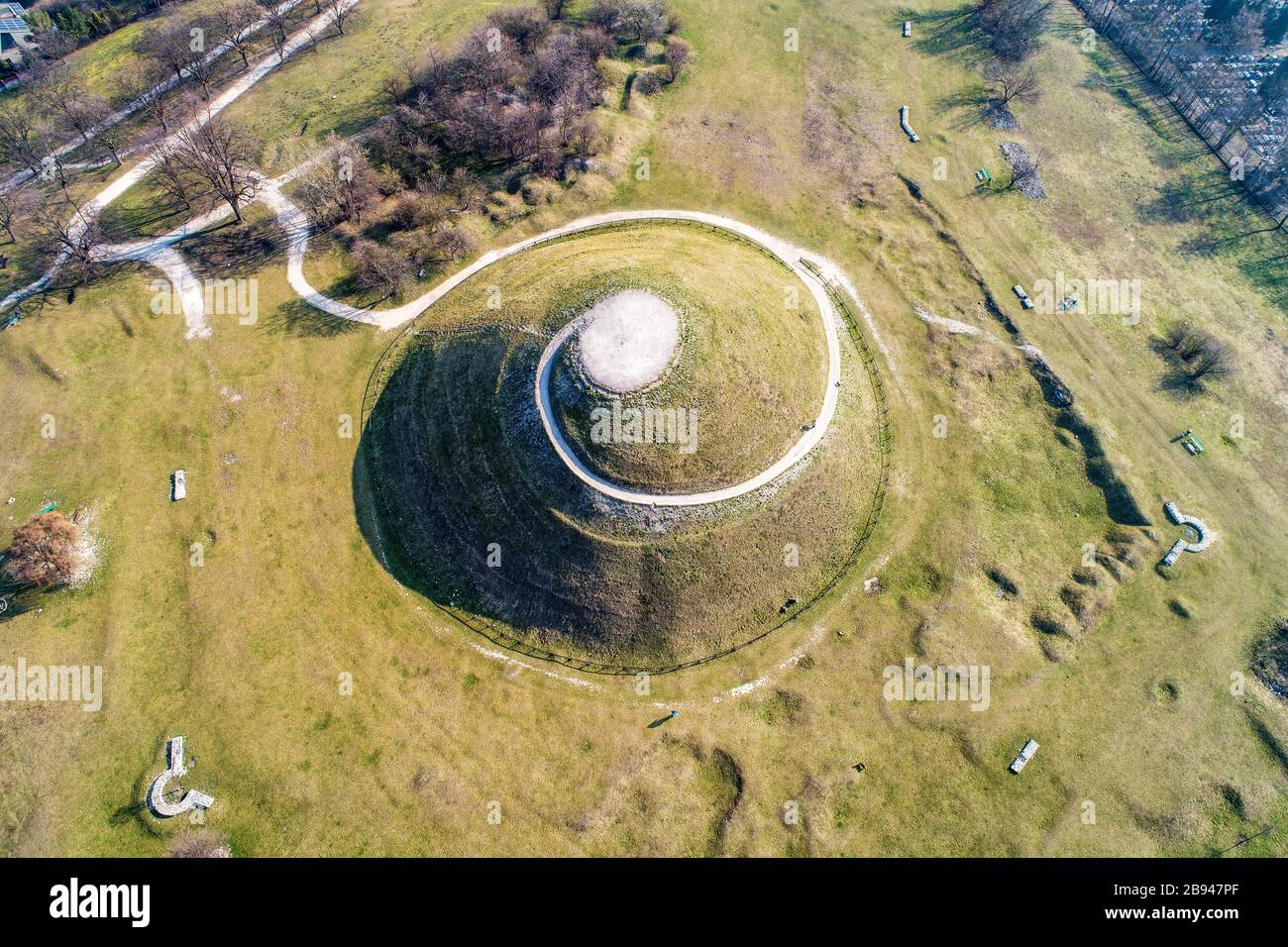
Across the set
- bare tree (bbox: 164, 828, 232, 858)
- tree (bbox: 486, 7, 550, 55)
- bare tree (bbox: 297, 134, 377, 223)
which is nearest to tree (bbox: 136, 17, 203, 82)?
bare tree (bbox: 297, 134, 377, 223)

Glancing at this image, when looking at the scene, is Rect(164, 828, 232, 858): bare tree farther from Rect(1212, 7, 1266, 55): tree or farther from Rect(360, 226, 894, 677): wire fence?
Rect(1212, 7, 1266, 55): tree

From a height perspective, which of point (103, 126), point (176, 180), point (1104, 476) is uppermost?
point (103, 126)

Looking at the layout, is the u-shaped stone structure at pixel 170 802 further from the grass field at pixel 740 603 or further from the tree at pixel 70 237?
the tree at pixel 70 237

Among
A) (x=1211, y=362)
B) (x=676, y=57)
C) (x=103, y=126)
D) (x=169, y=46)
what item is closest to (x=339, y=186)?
(x=103, y=126)

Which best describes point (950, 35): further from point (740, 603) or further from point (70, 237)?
point (70, 237)

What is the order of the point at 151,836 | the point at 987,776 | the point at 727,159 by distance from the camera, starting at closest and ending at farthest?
the point at 151,836
the point at 987,776
the point at 727,159

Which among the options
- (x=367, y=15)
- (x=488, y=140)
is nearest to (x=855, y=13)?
(x=488, y=140)

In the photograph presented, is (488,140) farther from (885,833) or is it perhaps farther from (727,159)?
(885,833)

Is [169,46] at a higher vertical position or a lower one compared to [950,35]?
lower
